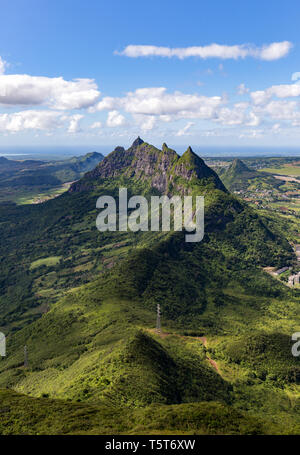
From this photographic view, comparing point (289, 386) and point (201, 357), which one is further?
point (201, 357)

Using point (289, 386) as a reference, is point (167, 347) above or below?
above

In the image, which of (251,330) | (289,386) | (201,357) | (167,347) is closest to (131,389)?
(167,347)

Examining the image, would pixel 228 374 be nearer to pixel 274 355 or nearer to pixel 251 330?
pixel 274 355

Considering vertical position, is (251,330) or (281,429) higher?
(281,429)
